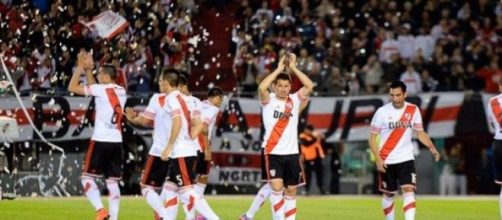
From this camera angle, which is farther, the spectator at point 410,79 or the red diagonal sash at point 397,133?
the spectator at point 410,79

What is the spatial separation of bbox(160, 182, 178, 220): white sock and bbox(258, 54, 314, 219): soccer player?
138 centimetres

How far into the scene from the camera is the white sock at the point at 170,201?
17.5 m

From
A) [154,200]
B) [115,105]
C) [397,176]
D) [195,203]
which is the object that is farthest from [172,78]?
[397,176]

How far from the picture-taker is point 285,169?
727 inches

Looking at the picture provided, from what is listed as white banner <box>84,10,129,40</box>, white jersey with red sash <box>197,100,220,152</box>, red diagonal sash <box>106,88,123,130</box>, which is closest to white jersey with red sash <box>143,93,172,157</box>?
red diagonal sash <box>106,88,123,130</box>

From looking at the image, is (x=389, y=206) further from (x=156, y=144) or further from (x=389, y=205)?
(x=156, y=144)

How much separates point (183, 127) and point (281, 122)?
4.74 ft

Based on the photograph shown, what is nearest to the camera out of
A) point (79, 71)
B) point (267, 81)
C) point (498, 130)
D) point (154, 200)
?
point (267, 81)

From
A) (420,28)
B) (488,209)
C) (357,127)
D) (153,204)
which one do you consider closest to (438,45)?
(420,28)

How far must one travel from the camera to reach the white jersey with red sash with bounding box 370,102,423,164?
756 inches

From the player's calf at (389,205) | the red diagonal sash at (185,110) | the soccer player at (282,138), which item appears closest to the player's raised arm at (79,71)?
the red diagonal sash at (185,110)

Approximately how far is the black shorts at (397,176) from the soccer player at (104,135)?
12.0ft

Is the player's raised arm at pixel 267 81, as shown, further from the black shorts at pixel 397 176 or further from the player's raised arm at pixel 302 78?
the black shorts at pixel 397 176

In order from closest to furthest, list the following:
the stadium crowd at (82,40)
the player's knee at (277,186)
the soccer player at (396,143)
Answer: the player's knee at (277,186)
the soccer player at (396,143)
the stadium crowd at (82,40)
